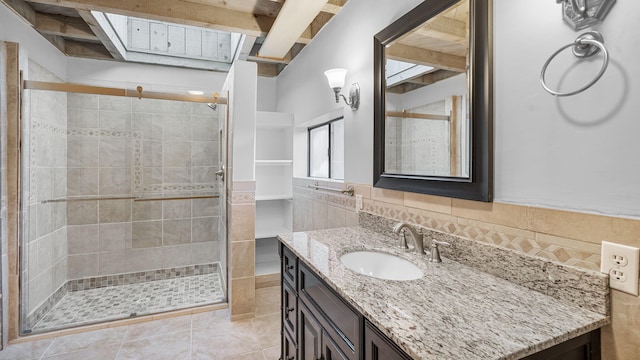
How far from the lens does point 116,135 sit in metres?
2.77

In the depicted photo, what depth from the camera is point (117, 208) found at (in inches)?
112

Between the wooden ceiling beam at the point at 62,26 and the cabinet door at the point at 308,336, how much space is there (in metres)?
3.11

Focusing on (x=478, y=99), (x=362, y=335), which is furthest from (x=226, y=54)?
(x=362, y=335)

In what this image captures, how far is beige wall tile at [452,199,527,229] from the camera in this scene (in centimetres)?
105

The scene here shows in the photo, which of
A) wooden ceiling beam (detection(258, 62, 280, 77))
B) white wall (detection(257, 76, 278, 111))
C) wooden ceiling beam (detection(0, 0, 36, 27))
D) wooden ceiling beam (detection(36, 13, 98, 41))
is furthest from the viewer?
white wall (detection(257, 76, 278, 111))

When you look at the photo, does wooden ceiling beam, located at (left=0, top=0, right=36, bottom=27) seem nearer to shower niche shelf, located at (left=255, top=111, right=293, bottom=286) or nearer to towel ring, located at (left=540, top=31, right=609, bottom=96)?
shower niche shelf, located at (left=255, top=111, right=293, bottom=286)

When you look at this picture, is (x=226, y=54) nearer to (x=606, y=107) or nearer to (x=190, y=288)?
(x=190, y=288)

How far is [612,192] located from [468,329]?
54 centimetres

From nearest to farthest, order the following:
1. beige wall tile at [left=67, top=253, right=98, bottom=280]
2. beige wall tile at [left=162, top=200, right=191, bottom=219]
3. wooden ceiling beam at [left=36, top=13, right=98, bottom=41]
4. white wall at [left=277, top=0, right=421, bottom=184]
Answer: white wall at [left=277, top=0, right=421, bottom=184], wooden ceiling beam at [left=36, top=13, right=98, bottom=41], beige wall tile at [left=67, top=253, right=98, bottom=280], beige wall tile at [left=162, top=200, right=191, bottom=219]

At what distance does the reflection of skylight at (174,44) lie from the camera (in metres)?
3.23

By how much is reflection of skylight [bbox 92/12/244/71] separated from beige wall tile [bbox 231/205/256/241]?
1682mm

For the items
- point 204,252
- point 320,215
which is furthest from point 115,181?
point 320,215

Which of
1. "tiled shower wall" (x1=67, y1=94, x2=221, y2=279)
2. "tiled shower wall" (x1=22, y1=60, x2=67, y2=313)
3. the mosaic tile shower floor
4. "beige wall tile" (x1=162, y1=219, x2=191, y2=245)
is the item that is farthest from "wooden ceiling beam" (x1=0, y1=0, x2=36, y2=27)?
the mosaic tile shower floor

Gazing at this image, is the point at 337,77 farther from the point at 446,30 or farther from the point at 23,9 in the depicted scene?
the point at 23,9
